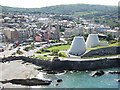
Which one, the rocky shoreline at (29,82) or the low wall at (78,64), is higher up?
the rocky shoreline at (29,82)

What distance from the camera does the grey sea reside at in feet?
79.3

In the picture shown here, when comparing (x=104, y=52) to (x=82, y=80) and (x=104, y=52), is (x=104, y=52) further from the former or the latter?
(x=82, y=80)

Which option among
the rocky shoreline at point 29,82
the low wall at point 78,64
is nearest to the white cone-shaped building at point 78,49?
the low wall at point 78,64

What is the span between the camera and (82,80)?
2602cm

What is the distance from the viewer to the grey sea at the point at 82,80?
24.2 metres

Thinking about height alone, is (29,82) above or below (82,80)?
above

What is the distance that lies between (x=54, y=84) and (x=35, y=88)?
167 cm

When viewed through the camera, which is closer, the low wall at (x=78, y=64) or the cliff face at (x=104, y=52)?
the low wall at (x=78, y=64)

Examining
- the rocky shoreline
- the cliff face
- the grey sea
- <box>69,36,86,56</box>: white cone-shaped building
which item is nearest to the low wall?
the grey sea

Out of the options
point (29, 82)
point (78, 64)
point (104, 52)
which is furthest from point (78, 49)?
point (29, 82)

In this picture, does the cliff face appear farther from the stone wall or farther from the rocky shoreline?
the rocky shoreline

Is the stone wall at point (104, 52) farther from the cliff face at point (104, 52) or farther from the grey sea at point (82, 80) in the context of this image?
the grey sea at point (82, 80)

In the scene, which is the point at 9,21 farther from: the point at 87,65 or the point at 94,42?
the point at 87,65

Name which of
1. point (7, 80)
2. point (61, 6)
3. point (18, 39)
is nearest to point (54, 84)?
point (7, 80)
